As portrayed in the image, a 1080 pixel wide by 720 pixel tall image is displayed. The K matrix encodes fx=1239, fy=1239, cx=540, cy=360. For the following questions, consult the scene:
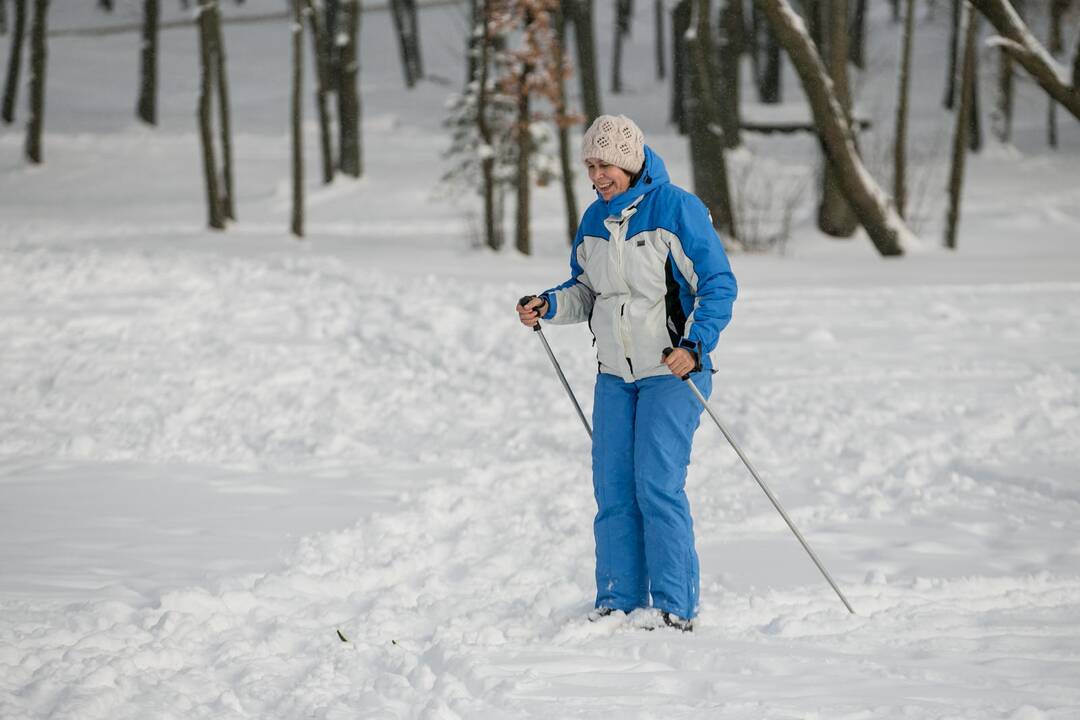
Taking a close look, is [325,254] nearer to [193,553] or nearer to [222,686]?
[193,553]

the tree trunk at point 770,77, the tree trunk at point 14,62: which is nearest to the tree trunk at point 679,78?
the tree trunk at point 770,77

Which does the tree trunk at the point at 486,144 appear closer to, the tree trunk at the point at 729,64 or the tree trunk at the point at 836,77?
the tree trunk at the point at 836,77

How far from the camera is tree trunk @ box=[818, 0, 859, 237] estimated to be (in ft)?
55.9

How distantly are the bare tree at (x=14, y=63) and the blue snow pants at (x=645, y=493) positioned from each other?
31127 millimetres

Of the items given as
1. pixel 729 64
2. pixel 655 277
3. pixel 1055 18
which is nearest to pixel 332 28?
pixel 729 64

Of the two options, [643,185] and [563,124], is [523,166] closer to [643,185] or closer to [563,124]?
[563,124]

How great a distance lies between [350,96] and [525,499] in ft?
71.7

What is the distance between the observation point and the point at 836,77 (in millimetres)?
17031

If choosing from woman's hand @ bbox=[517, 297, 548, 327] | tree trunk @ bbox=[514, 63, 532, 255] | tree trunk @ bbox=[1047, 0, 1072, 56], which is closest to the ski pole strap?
woman's hand @ bbox=[517, 297, 548, 327]

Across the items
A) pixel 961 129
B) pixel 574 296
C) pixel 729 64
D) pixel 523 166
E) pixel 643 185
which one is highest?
pixel 643 185

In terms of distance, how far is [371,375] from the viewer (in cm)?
993

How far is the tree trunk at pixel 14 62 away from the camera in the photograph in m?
31.8

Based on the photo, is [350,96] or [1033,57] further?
[350,96]

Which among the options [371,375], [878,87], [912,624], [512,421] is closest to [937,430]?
[512,421]
